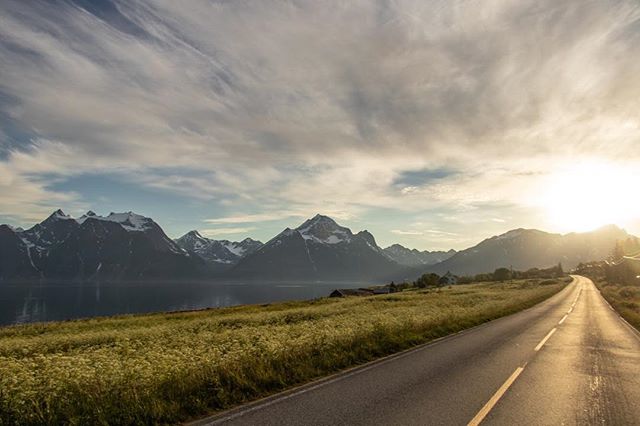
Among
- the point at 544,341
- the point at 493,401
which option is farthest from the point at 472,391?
the point at 544,341

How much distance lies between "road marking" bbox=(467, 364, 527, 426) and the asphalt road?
0.07 feet

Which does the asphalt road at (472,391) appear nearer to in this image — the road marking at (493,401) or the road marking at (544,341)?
the road marking at (493,401)

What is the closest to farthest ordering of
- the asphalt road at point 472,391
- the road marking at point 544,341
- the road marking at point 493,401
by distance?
1. the road marking at point 493,401
2. the asphalt road at point 472,391
3. the road marking at point 544,341

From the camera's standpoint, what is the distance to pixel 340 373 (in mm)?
12062

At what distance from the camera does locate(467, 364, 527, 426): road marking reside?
820cm

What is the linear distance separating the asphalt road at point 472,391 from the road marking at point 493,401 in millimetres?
22

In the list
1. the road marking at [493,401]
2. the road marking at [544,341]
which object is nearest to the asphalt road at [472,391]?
the road marking at [493,401]

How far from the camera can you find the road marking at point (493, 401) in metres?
8.20

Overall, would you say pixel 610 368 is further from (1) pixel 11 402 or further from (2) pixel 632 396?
(1) pixel 11 402

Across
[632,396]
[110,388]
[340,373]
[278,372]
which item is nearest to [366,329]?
[340,373]

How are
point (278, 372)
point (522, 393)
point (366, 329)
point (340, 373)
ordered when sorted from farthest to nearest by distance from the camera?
point (366, 329)
point (340, 373)
point (278, 372)
point (522, 393)

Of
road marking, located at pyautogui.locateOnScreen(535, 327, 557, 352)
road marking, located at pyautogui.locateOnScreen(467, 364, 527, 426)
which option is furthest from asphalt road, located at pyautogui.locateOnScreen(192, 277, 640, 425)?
road marking, located at pyautogui.locateOnScreen(535, 327, 557, 352)

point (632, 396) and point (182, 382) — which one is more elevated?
point (182, 382)

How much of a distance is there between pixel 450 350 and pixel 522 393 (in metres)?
6.24
